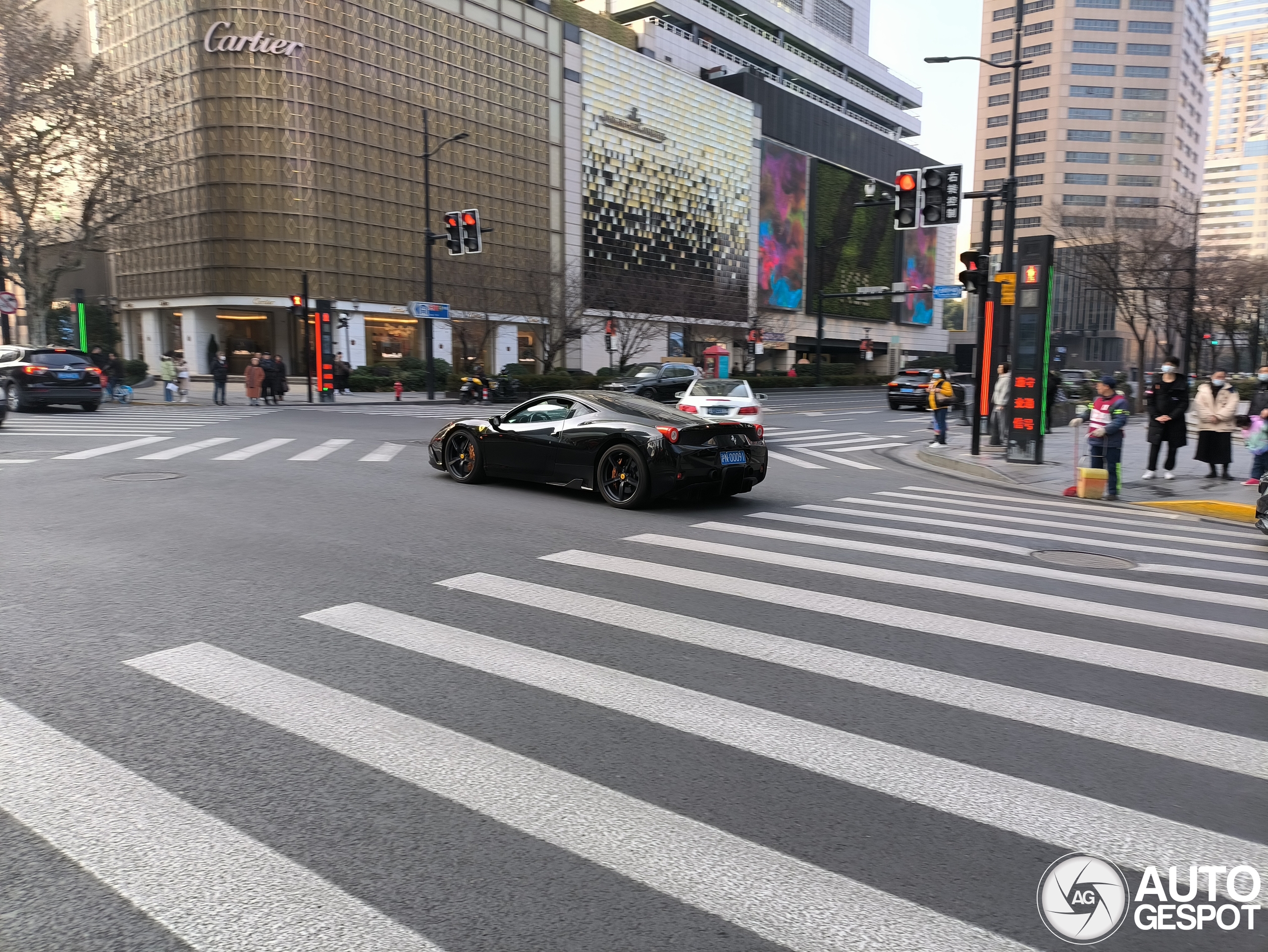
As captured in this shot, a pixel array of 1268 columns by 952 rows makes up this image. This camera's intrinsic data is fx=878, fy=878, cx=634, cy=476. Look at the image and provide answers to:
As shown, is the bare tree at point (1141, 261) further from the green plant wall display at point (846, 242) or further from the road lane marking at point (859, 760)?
the green plant wall display at point (846, 242)

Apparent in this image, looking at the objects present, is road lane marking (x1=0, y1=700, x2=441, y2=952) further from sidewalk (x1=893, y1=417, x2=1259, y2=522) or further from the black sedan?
sidewalk (x1=893, y1=417, x2=1259, y2=522)

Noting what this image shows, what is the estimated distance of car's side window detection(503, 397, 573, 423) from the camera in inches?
429

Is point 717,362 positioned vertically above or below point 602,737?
above

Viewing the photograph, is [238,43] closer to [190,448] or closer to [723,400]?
[190,448]

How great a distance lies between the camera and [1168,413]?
44.8 ft

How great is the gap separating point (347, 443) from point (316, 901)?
15.5m

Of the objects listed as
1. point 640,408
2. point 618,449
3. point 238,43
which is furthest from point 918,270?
point 618,449

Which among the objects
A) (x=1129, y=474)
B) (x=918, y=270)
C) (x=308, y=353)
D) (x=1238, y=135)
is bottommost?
(x=1129, y=474)

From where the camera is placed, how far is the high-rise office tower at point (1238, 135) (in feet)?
42.0

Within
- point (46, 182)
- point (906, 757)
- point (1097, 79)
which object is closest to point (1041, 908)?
point (906, 757)

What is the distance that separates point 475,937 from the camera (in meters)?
2.50

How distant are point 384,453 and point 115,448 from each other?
4.67 meters

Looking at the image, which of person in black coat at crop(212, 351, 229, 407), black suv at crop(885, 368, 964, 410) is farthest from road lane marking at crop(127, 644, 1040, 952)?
black suv at crop(885, 368, 964, 410)

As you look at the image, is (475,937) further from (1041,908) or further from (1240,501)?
(1240,501)
